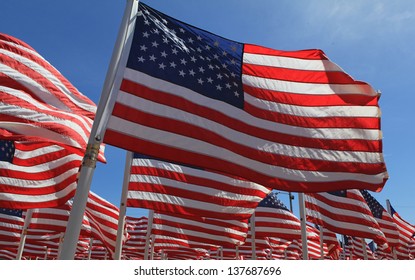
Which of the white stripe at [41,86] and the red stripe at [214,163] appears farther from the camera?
the white stripe at [41,86]

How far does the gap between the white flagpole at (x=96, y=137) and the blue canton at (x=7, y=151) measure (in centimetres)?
604

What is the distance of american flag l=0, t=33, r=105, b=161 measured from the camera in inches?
246

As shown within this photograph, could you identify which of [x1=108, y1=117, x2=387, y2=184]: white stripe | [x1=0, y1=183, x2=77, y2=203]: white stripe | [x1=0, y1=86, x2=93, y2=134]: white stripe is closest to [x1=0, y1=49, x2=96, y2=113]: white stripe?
[x1=0, y1=86, x2=93, y2=134]: white stripe

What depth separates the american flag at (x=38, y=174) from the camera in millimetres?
9219

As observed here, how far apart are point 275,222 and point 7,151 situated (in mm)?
11160

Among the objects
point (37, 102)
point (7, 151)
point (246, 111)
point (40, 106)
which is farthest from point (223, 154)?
point (7, 151)

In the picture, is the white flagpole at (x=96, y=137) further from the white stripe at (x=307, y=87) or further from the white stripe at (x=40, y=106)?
the white stripe at (x=307, y=87)

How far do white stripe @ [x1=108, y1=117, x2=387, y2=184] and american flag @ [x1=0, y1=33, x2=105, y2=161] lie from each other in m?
1.78

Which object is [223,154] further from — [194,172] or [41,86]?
[194,172]

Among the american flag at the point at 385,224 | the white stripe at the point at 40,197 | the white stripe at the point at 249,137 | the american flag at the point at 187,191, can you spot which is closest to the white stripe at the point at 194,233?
the american flag at the point at 187,191

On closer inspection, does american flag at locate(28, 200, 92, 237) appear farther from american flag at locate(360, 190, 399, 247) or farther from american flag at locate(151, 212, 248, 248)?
american flag at locate(360, 190, 399, 247)

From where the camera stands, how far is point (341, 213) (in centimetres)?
1421

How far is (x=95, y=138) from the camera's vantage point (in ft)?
14.5
